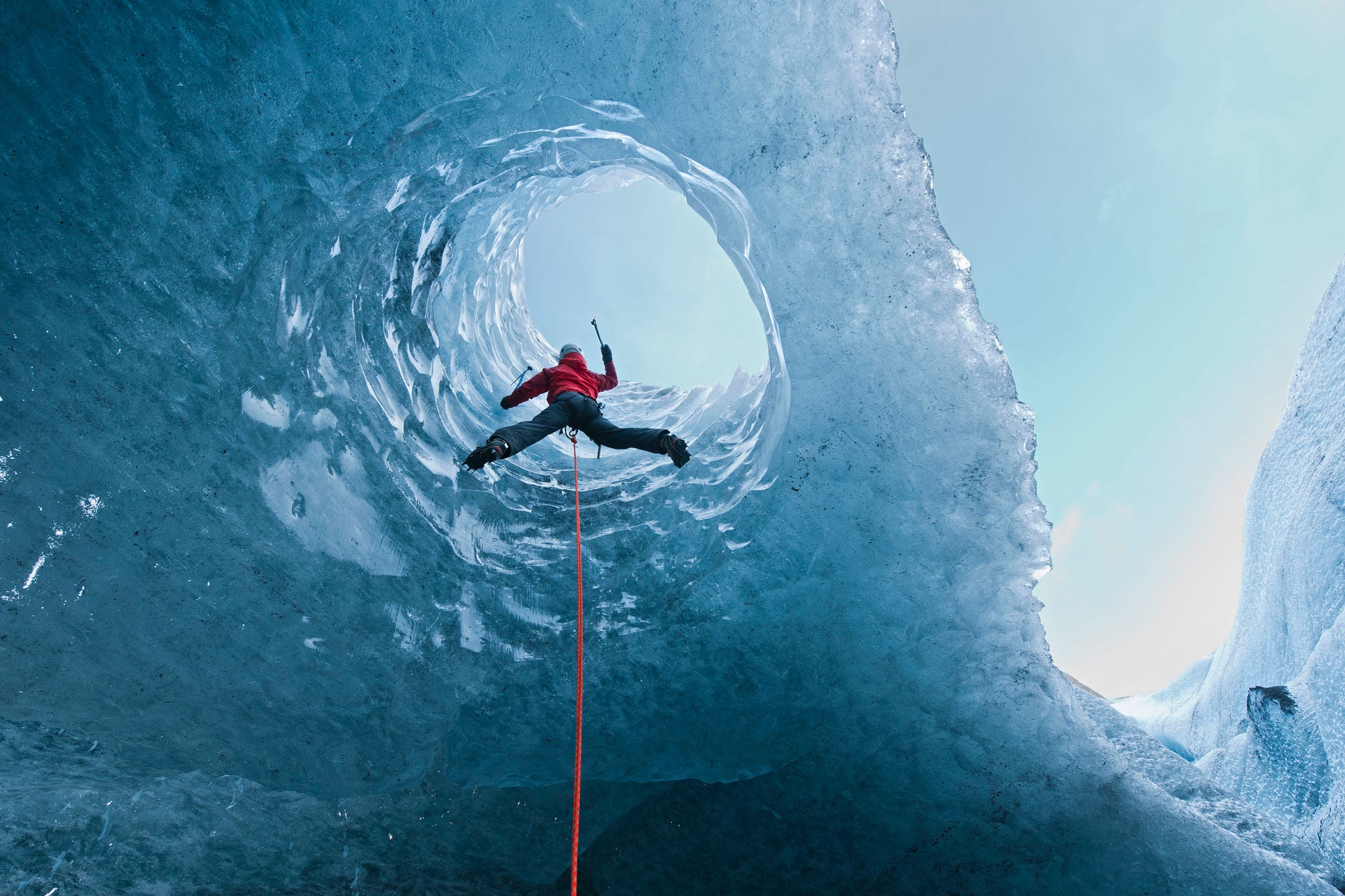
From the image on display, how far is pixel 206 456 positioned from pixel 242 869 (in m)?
1.99

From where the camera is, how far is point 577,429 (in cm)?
415

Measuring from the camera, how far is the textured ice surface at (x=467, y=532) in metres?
2.62

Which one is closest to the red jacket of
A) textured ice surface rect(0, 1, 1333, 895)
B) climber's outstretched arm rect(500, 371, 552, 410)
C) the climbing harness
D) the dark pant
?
climber's outstretched arm rect(500, 371, 552, 410)

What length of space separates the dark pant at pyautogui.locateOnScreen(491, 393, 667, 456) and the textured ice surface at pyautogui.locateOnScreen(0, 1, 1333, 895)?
0.70 metres

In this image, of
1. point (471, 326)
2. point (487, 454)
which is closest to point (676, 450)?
point (487, 454)

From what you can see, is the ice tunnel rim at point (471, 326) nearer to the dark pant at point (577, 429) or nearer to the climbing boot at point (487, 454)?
the dark pant at point (577, 429)

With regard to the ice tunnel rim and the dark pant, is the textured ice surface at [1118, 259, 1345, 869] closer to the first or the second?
the ice tunnel rim

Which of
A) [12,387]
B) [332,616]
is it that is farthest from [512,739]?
[12,387]

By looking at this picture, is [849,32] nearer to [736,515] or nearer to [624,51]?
[624,51]

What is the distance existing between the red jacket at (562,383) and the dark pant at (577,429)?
0.14 meters

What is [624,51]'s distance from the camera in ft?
8.90

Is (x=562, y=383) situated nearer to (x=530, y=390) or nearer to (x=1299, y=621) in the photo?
(x=530, y=390)

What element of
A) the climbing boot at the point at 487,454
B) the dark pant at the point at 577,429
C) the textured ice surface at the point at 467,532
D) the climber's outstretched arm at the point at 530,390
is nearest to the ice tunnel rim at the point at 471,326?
the textured ice surface at the point at 467,532

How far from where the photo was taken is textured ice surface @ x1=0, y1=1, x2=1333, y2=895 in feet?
8.61
